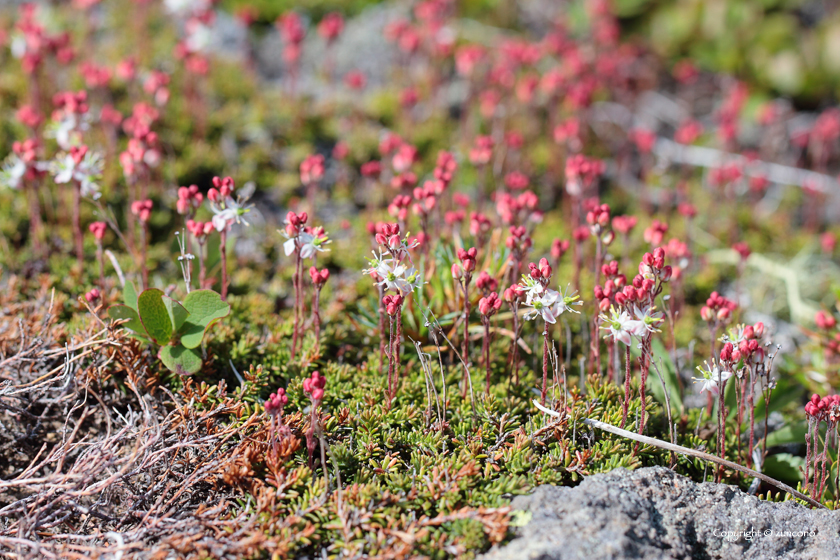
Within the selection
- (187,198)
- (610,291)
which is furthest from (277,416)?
(610,291)

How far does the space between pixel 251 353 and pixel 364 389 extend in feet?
1.93

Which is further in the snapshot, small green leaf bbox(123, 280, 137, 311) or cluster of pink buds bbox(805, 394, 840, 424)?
small green leaf bbox(123, 280, 137, 311)

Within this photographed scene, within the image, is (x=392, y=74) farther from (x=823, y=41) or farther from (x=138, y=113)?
(x=823, y=41)

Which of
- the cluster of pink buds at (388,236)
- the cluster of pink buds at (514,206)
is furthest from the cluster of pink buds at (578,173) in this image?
the cluster of pink buds at (388,236)

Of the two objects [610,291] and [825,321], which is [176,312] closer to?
[610,291]

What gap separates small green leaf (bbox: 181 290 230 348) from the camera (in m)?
2.76

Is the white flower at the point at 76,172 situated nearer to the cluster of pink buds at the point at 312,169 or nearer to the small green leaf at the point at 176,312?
the small green leaf at the point at 176,312

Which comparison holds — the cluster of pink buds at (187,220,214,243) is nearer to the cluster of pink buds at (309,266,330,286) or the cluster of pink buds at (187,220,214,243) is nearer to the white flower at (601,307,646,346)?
the cluster of pink buds at (309,266,330,286)

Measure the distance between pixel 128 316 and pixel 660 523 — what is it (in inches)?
90.0

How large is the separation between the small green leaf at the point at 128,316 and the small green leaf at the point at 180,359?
15 cm

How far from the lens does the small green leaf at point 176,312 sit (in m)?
2.76

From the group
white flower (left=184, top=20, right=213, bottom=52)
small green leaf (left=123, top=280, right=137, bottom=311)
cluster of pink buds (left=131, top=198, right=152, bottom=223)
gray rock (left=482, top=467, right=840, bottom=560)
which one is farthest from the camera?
white flower (left=184, top=20, right=213, bottom=52)

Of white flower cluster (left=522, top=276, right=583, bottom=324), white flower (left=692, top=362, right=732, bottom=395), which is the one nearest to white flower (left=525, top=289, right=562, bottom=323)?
white flower cluster (left=522, top=276, right=583, bottom=324)

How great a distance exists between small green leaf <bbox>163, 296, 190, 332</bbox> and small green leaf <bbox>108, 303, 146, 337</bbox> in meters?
0.13
